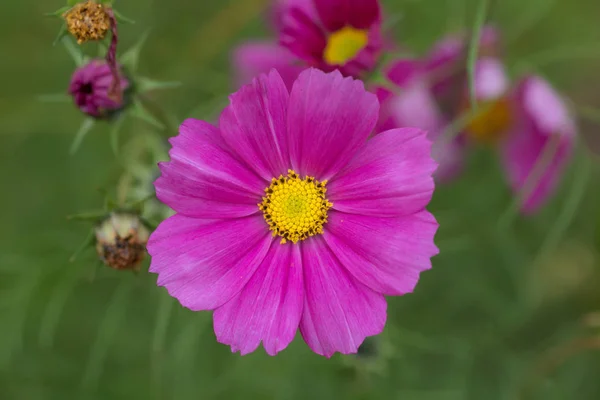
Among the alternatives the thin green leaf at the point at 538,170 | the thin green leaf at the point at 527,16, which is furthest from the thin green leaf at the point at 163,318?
the thin green leaf at the point at 527,16

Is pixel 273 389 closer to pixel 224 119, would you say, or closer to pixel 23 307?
pixel 23 307

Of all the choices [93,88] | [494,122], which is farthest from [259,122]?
[494,122]

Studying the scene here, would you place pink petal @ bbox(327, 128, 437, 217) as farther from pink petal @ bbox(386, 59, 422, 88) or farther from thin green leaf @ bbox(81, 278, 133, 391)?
thin green leaf @ bbox(81, 278, 133, 391)

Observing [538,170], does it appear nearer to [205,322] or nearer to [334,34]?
[334,34]

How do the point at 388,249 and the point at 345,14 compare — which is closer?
the point at 388,249

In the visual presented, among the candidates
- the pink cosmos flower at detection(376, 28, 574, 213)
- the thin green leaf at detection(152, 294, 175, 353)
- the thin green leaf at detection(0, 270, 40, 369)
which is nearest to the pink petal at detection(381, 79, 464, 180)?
the pink cosmos flower at detection(376, 28, 574, 213)

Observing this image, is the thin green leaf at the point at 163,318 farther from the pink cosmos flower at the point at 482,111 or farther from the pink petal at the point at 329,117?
the pink cosmos flower at the point at 482,111
